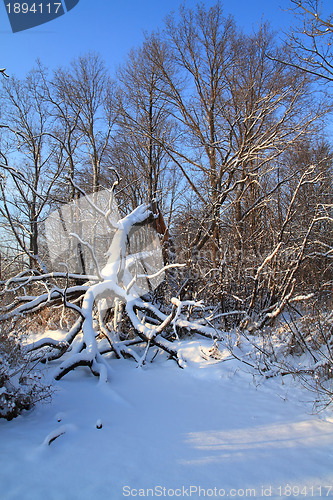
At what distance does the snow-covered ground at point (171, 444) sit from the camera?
2.42 meters

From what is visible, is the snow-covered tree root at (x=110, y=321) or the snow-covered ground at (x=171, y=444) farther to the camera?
the snow-covered tree root at (x=110, y=321)

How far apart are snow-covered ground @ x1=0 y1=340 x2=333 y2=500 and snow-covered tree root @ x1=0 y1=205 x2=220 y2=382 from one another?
3.20ft

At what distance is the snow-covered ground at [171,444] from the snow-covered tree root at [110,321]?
98 centimetres

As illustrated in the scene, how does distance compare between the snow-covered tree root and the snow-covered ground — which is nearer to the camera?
the snow-covered ground

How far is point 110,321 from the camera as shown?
27.4ft

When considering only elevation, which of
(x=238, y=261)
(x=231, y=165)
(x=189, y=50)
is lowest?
(x=238, y=261)

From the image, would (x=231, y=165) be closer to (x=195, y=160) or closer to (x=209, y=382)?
(x=195, y=160)

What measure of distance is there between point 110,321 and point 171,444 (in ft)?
18.0

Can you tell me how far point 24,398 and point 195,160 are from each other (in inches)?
419

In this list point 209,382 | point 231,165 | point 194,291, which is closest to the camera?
point 209,382

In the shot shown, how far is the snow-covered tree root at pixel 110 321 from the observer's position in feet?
18.4

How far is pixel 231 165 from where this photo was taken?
10867 millimetres

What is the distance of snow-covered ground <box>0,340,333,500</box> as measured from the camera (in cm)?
242

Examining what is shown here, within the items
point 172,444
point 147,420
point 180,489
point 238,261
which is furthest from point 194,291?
point 180,489
